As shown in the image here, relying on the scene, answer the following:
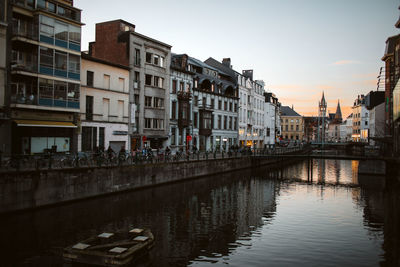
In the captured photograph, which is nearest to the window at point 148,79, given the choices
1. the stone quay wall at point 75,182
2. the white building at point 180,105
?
the white building at point 180,105

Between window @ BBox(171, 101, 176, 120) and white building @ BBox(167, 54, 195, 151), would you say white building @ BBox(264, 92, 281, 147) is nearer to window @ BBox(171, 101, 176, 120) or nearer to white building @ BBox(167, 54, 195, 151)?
white building @ BBox(167, 54, 195, 151)

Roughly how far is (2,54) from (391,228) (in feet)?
110

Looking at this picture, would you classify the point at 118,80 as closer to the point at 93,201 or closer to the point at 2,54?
the point at 2,54

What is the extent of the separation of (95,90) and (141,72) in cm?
935

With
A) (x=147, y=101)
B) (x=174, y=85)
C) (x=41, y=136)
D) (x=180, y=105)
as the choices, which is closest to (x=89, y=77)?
(x=41, y=136)

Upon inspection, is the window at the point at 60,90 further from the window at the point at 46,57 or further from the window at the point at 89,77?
the window at the point at 89,77

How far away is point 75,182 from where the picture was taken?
92.6 feet

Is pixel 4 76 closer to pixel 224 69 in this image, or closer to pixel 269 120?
pixel 224 69

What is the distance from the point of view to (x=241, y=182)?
47.5 m

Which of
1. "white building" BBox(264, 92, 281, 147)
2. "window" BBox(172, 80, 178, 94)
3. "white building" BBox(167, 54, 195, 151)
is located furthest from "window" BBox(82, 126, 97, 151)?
"white building" BBox(264, 92, 281, 147)

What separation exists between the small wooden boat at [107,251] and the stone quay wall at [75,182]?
966cm

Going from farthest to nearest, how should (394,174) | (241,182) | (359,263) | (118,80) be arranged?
(394,174) < (241,182) < (118,80) < (359,263)

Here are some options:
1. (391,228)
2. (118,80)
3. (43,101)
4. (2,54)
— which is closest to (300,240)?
(391,228)

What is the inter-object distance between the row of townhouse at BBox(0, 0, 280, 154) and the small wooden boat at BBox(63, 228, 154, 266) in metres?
18.2
